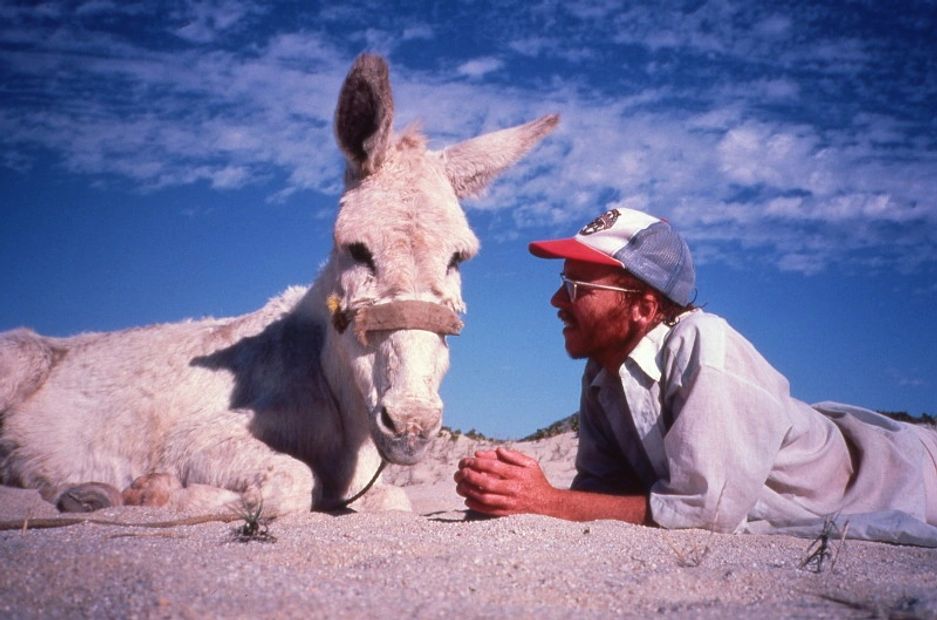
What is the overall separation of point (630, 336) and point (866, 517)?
59.4 inches

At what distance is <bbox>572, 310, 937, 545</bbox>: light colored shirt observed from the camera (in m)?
3.45

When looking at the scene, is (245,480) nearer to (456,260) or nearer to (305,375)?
(305,375)

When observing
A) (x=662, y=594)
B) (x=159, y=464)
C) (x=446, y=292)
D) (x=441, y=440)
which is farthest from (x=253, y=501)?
(x=441, y=440)

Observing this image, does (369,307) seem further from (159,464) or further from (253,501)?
(159,464)

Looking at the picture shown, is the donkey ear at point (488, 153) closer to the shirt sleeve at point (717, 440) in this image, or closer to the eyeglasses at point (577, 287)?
the eyeglasses at point (577, 287)

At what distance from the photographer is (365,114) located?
4805 mm

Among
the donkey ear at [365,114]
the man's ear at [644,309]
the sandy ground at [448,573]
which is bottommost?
the sandy ground at [448,573]

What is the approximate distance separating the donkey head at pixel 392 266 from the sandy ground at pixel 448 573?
25.8 inches

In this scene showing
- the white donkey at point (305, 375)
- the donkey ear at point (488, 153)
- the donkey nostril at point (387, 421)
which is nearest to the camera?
the donkey nostril at point (387, 421)

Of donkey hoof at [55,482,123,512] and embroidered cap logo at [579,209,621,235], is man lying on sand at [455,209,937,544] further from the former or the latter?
donkey hoof at [55,482,123,512]

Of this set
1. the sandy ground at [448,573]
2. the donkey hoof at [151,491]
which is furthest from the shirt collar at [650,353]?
the donkey hoof at [151,491]

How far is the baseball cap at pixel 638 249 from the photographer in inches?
158

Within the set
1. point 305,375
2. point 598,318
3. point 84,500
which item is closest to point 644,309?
point 598,318

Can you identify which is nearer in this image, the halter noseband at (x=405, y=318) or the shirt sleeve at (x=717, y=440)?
the shirt sleeve at (x=717, y=440)
